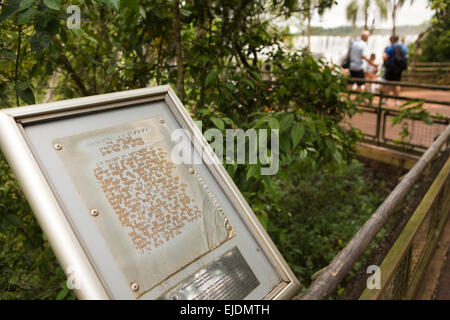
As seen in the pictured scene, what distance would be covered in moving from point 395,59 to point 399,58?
0.07 metres

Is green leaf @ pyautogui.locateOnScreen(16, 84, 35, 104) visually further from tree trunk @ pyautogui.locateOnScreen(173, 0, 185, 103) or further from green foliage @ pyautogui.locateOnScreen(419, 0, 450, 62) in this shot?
green foliage @ pyautogui.locateOnScreen(419, 0, 450, 62)

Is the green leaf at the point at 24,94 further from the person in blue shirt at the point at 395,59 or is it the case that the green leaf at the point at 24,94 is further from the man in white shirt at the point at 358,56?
the person in blue shirt at the point at 395,59

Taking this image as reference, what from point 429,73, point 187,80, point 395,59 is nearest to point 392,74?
point 395,59

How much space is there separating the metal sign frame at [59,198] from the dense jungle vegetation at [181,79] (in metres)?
0.35

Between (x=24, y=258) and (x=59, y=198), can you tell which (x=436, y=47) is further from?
(x=59, y=198)

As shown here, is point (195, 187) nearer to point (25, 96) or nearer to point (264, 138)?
point (264, 138)

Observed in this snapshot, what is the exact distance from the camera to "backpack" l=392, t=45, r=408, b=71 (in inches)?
265

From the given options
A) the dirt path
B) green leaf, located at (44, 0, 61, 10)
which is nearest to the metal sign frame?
green leaf, located at (44, 0, 61, 10)

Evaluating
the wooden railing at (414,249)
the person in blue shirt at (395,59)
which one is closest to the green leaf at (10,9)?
the wooden railing at (414,249)

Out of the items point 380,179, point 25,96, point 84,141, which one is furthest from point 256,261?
point 380,179

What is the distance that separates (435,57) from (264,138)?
53.3 ft

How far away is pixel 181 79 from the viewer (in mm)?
2117
